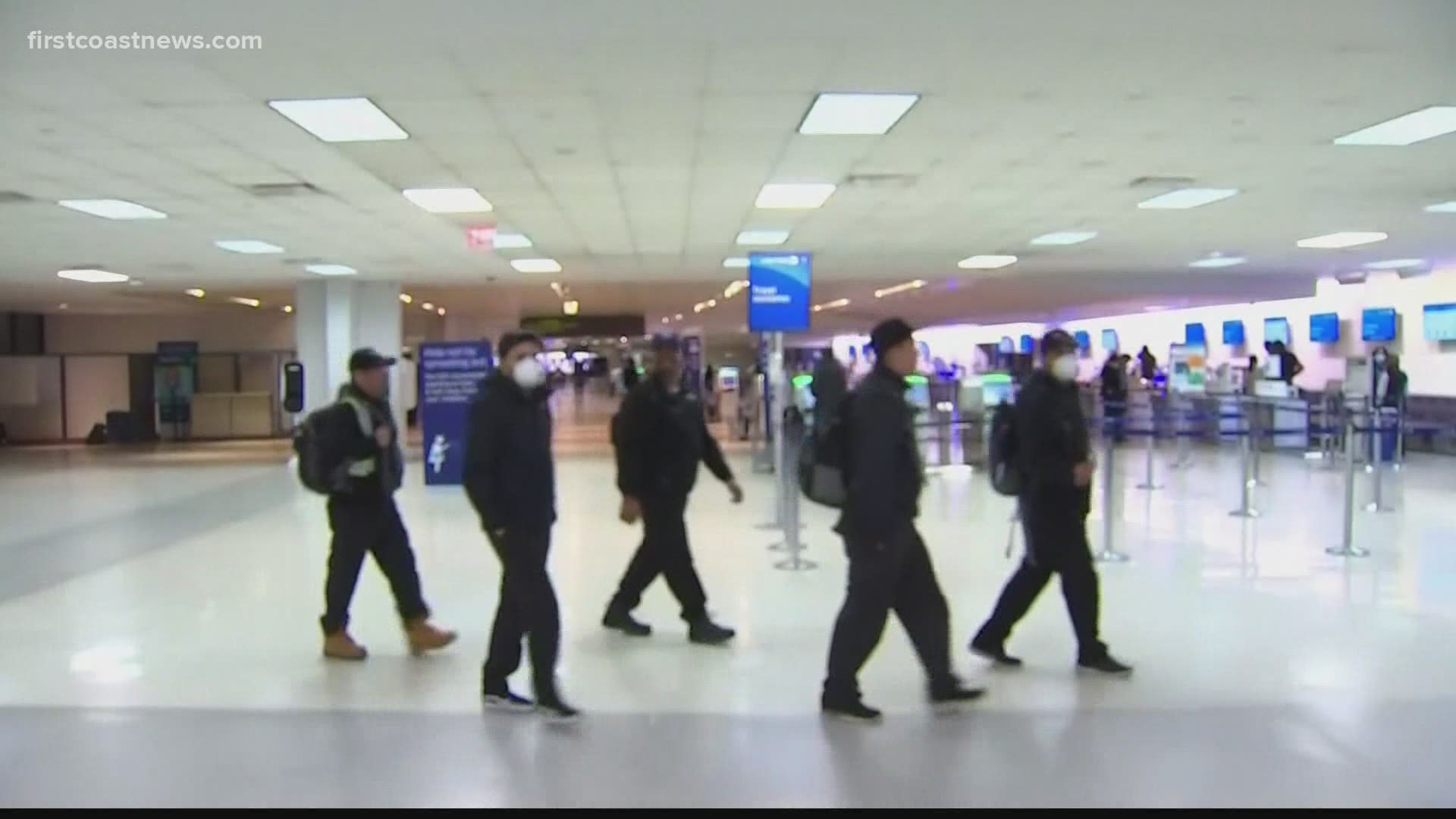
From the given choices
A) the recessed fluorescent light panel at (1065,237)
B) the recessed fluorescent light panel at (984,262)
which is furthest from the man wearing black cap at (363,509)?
the recessed fluorescent light panel at (984,262)

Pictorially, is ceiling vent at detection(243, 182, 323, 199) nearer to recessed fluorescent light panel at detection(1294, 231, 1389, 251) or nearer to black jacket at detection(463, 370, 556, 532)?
black jacket at detection(463, 370, 556, 532)

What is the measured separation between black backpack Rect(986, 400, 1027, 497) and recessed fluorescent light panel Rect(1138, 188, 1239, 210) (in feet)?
17.8

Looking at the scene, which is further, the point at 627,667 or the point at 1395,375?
the point at 1395,375

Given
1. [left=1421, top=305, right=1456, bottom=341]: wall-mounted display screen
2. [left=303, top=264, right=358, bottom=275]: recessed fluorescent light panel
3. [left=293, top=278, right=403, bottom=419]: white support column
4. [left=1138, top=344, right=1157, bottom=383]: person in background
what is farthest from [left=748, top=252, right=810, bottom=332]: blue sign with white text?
[left=1138, top=344, right=1157, bottom=383]: person in background

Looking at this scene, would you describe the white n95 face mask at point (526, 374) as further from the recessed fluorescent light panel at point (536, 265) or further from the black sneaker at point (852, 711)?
the recessed fluorescent light panel at point (536, 265)

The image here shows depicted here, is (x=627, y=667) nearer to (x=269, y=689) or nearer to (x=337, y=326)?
(x=269, y=689)

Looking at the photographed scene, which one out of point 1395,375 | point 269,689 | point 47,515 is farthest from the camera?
point 1395,375

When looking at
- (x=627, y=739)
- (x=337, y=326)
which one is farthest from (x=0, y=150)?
(x=337, y=326)

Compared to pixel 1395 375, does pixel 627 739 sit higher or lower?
lower

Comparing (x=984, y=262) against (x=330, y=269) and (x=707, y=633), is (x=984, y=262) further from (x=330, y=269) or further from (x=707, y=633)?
(x=707, y=633)

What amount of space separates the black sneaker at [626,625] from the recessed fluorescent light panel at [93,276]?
12785mm

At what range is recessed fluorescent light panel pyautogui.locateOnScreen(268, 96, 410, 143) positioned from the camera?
255 inches

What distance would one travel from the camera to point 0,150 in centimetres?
→ 750

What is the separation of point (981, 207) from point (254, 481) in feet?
34.6
